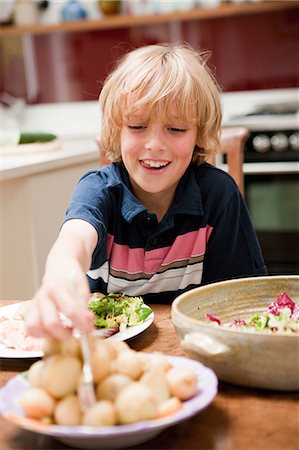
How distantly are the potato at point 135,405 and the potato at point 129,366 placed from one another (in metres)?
0.04

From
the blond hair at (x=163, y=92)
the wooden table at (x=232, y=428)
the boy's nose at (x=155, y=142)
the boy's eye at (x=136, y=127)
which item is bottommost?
the wooden table at (x=232, y=428)

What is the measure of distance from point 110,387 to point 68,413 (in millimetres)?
49

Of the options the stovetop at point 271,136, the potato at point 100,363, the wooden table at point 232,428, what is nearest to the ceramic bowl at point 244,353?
the wooden table at point 232,428

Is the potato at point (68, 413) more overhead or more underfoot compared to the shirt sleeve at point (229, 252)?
more overhead

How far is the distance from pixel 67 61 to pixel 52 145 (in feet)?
5.27

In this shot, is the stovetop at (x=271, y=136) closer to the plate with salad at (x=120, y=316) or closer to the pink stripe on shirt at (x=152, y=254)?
the pink stripe on shirt at (x=152, y=254)

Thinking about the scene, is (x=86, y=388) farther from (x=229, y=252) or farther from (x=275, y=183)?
(x=275, y=183)

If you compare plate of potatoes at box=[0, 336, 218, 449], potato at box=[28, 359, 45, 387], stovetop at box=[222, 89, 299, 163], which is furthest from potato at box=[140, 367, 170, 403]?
stovetop at box=[222, 89, 299, 163]

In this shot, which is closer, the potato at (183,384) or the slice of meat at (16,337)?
the potato at (183,384)

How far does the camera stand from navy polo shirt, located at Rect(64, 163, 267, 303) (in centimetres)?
133

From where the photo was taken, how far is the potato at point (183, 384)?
67cm

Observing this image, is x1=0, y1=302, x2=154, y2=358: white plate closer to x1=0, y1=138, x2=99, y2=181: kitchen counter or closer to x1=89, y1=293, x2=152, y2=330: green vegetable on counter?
x1=89, y1=293, x2=152, y2=330: green vegetable on counter

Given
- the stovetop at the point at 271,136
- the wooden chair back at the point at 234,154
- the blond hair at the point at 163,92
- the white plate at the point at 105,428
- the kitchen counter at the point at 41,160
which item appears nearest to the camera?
the white plate at the point at 105,428

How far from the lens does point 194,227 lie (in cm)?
137
